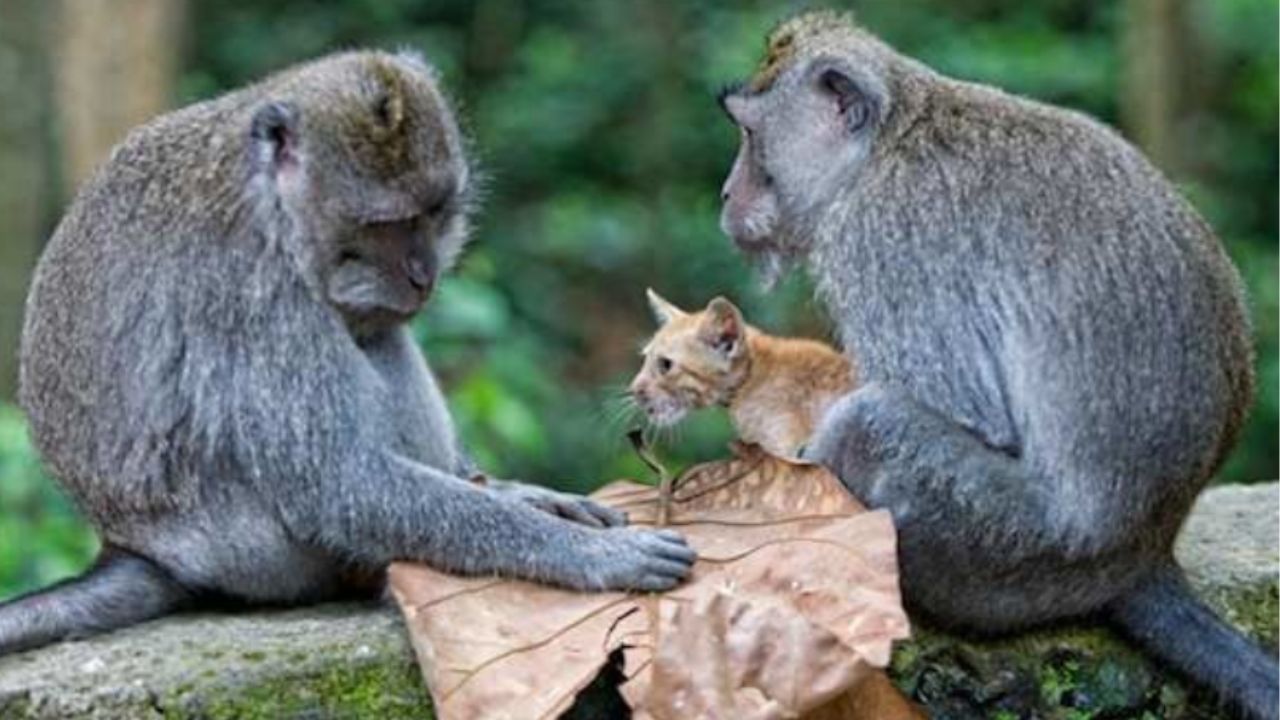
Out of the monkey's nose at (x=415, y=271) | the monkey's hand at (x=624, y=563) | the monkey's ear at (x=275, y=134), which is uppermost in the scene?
the monkey's ear at (x=275, y=134)

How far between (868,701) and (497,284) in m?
8.74

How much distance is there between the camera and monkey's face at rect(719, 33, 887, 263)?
6.50 m

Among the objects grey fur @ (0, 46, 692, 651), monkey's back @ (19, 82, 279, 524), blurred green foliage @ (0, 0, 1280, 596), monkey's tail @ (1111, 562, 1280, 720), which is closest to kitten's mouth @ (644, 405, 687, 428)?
grey fur @ (0, 46, 692, 651)

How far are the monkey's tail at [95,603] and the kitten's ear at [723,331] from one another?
5.20 ft

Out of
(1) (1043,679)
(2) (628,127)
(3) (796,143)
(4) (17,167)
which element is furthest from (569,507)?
(2) (628,127)

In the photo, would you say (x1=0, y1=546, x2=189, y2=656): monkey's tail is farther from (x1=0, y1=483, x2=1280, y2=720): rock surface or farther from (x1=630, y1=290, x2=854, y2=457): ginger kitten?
(x1=630, y1=290, x2=854, y2=457): ginger kitten

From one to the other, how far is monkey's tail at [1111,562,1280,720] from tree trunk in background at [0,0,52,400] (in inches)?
290

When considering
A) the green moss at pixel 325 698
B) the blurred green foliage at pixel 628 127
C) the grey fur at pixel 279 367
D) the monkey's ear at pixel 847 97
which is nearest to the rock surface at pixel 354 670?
the green moss at pixel 325 698

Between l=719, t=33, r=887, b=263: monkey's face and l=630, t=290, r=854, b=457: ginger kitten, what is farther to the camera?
l=630, t=290, r=854, b=457: ginger kitten

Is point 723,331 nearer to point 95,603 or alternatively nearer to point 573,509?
point 573,509

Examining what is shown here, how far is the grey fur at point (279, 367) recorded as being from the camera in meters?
6.05

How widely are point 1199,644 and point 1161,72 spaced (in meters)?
7.01

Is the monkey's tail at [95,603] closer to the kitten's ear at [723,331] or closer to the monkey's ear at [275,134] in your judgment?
the monkey's ear at [275,134]

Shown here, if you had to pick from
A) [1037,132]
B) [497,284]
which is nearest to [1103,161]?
[1037,132]
